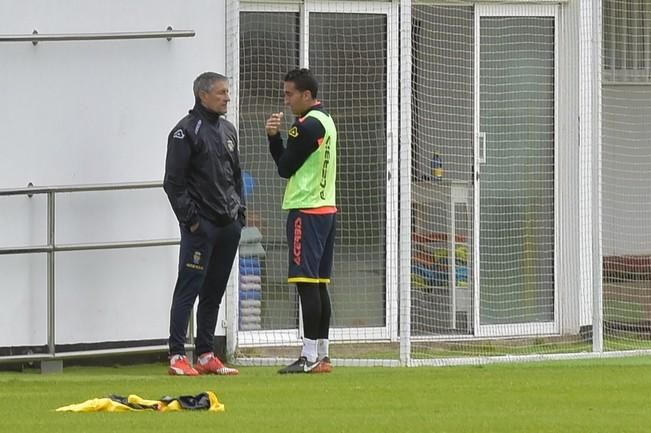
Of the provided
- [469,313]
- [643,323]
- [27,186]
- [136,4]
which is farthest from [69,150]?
[643,323]

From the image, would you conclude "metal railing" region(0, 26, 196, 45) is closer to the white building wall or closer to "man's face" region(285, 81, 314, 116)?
the white building wall

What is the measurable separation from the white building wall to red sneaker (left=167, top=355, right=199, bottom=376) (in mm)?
866

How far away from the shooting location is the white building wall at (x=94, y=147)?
36.4 ft

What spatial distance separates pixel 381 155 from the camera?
41.0 ft

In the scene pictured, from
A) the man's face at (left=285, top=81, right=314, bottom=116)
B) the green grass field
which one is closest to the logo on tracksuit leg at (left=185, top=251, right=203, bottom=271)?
the green grass field

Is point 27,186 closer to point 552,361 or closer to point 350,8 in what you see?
point 350,8

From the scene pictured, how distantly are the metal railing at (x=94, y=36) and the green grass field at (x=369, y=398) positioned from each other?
7.71 feet

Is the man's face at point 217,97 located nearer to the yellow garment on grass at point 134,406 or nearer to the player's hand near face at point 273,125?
the player's hand near face at point 273,125

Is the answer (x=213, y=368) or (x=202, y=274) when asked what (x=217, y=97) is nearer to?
(x=202, y=274)

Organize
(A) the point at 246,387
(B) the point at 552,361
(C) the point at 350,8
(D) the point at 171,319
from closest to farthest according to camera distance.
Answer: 1. (A) the point at 246,387
2. (D) the point at 171,319
3. (B) the point at 552,361
4. (C) the point at 350,8

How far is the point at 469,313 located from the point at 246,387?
3507mm

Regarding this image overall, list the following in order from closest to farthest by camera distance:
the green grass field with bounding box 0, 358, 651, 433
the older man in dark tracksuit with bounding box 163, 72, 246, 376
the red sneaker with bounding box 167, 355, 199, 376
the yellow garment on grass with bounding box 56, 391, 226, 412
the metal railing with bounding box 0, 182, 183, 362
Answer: the green grass field with bounding box 0, 358, 651, 433 < the yellow garment on grass with bounding box 56, 391, 226, 412 < the older man in dark tracksuit with bounding box 163, 72, 246, 376 < the red sneaker with bounding box 167, 355, 199, 376 < the metal railing with bounding box 0, 182, 183, 362

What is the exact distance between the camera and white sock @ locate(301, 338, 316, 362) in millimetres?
10547

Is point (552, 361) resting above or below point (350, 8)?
below
